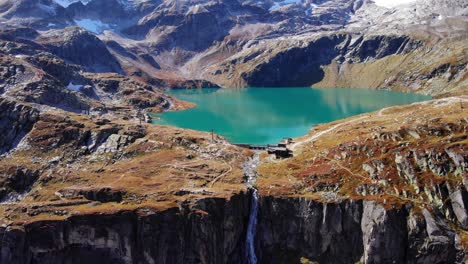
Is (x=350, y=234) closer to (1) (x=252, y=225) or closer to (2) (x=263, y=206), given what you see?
(2) (x=263, y=206)

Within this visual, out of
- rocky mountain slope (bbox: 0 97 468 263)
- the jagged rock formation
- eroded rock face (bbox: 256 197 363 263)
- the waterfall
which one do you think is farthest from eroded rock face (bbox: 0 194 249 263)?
the jagged rock formation

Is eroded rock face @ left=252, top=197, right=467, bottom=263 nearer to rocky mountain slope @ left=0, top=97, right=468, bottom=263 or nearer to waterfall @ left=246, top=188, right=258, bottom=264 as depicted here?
rocky mountain slope @ left=0, top=97, right=468, bottom=263

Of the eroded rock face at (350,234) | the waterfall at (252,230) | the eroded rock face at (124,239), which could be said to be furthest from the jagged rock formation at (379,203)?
the eroded rock face at (124,239)

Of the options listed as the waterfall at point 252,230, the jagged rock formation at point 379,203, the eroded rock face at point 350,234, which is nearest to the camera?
the eroded rock face at point 350,234

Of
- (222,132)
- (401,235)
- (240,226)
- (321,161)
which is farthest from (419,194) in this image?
(222,132)

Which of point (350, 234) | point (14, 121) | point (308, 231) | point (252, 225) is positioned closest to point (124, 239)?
point (252, 225)

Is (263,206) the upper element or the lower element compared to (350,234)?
upper

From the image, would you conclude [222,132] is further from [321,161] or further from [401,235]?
[401,235]

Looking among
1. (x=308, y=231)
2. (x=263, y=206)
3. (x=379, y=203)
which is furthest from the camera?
(x=263, y=206)

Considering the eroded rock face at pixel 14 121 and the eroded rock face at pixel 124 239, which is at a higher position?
the eroded rock face at pixel 14 121

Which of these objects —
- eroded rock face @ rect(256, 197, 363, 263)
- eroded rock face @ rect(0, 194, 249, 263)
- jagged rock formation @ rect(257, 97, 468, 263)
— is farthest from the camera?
eroded rock face @ rect(256, 197, 363, 263)

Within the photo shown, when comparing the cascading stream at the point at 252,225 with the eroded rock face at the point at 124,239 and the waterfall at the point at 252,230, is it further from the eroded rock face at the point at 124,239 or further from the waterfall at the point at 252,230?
the eroded rock face at the point at 124,239
